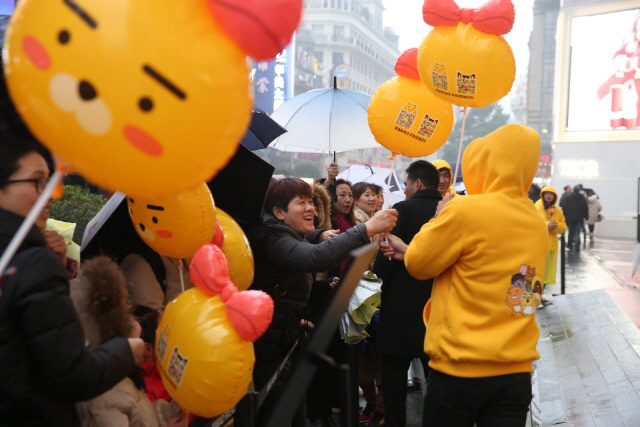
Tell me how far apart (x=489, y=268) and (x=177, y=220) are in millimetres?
1406

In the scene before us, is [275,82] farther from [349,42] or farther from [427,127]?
[349,42]

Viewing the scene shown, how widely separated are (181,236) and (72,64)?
1060 mm

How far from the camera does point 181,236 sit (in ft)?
7.99

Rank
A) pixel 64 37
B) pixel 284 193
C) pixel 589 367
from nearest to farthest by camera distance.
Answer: pixel 64 37, pixel 284 193, pixel 589 367

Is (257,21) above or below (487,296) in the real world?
above

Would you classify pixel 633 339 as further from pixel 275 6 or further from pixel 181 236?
pixel 275 6

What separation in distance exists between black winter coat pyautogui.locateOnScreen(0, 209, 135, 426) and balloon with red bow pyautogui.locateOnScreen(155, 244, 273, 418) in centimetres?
37

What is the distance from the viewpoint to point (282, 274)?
10.9ft

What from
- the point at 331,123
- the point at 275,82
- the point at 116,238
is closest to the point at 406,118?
the point at 116,238

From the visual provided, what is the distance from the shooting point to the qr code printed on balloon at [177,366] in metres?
2.13

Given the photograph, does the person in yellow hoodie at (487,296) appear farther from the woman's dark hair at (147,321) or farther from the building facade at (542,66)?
the building facade at (542,66)

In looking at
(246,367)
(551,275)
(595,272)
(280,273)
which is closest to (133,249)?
(280,273)

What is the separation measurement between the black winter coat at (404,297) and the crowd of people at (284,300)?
0.07ft

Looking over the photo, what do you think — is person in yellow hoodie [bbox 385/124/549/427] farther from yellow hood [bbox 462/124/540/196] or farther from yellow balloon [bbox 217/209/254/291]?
yellow balloon [bbox 217/209/254/291]
